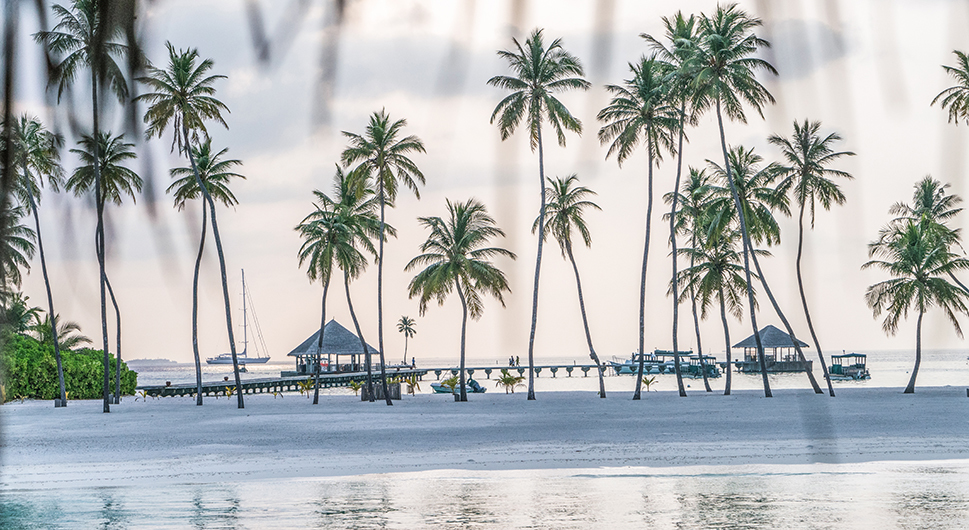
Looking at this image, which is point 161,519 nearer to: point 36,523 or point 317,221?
point 36,523

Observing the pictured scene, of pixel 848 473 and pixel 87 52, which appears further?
pixel 848 473

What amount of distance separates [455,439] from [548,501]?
11.1 m

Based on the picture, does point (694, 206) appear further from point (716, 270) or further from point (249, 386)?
point (249, 386)

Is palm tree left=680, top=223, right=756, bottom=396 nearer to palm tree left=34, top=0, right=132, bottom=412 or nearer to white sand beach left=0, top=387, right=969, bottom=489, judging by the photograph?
white sand beach left=0, top=387, right=969, bottom=489

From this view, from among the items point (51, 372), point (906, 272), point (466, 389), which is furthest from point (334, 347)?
point (906, 272)

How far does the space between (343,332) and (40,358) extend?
89.0 ft

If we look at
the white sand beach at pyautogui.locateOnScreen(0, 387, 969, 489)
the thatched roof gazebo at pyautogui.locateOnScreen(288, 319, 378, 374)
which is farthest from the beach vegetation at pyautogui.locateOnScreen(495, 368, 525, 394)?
the white sand beach at pyautogui.locateOnScreen(0, 387, 969, 489)

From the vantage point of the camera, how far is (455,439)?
2416 cm

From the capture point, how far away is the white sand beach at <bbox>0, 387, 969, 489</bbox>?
18594 mm

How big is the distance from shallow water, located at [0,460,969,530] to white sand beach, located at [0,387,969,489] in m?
1.31

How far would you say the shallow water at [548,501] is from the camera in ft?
37.8

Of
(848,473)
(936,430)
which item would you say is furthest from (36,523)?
(936,430)

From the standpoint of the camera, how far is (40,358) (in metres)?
46.1

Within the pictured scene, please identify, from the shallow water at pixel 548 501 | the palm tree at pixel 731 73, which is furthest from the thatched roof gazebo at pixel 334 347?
the shallow water at pixel 548 501
